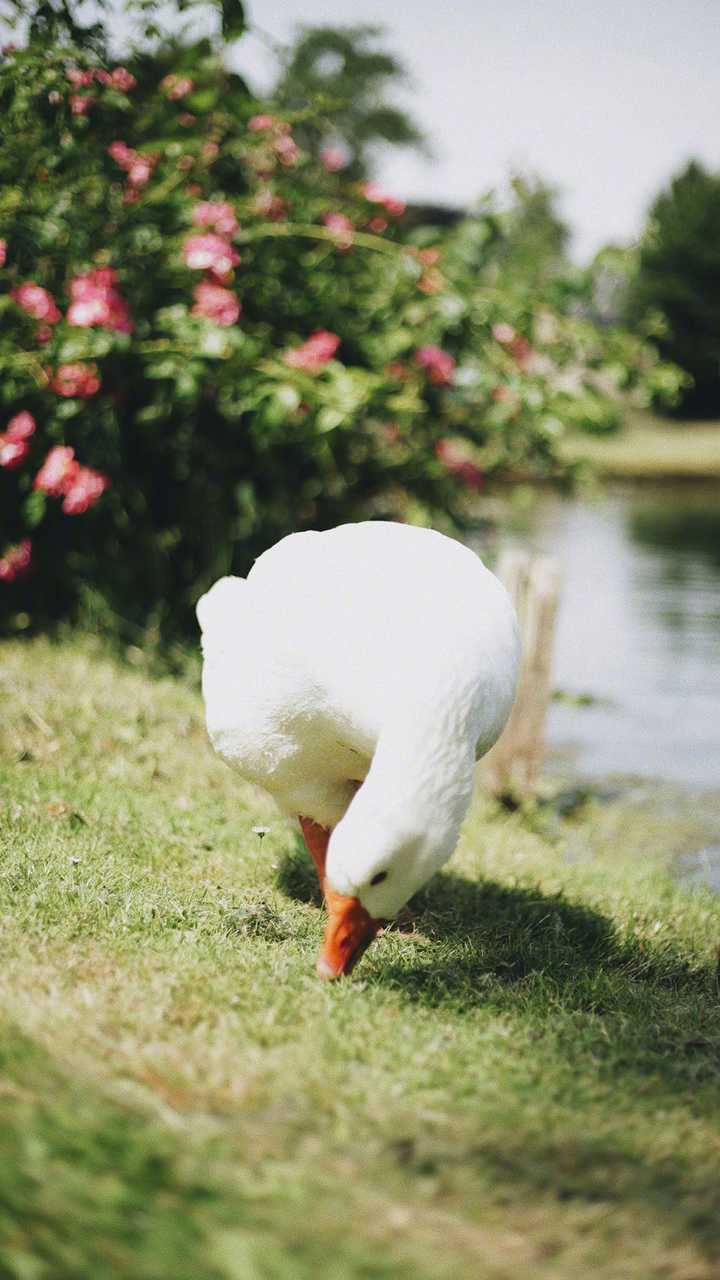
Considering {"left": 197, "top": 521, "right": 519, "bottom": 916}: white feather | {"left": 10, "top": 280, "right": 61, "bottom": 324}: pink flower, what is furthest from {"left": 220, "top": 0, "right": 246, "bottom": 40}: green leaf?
{"left": 197, "top": 521, "right": 519, "bottom": 916}: white feather

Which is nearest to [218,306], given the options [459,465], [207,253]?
[207,253]

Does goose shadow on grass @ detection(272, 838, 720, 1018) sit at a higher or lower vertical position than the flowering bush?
lower

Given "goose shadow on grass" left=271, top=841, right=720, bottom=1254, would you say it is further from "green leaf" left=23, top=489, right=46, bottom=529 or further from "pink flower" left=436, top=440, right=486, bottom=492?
"pink flower" left=436, top=440, right=486, bottom=492

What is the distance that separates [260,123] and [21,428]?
2.46m

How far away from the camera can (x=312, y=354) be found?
6.57 meters

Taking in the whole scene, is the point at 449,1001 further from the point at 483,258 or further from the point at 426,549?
the point at 483,258

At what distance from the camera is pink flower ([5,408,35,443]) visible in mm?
6233

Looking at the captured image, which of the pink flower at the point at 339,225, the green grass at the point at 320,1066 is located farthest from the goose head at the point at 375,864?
the pink flower at the point at 339,225

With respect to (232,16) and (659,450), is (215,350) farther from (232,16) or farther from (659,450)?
(659,450)

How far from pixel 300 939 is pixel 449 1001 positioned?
0.55 m

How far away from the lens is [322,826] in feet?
11.8

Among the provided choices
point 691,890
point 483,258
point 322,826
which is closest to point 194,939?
point 322,826

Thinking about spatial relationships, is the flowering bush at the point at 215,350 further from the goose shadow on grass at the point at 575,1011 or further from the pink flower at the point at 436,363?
the goose shadow on grass at the point at 575,1011

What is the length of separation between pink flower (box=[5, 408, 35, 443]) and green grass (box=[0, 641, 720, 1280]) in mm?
2286
